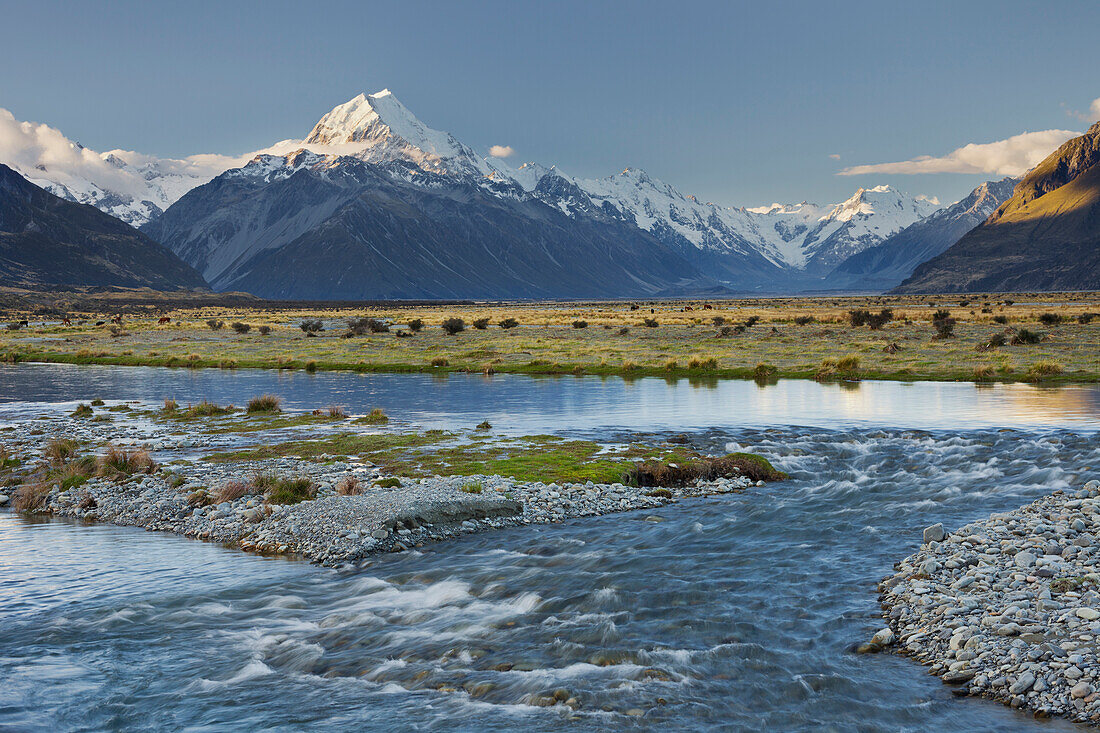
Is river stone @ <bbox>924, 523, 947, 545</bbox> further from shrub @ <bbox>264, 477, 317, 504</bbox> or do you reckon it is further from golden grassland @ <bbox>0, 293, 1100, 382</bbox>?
golden grassland @ <bbox>0, 293, 1100, 382</bbox>

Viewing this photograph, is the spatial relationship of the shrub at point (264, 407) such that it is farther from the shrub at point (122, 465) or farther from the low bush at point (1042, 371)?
the low bush at point (1042, 371)

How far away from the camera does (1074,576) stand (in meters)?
14.1

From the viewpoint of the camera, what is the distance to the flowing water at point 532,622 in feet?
38.1

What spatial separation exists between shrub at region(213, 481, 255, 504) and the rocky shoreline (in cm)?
1722

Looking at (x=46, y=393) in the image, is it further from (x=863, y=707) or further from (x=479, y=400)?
(x=863, y=707)

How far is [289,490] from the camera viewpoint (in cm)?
2234

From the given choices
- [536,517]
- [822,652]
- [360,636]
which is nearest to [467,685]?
[360,636]

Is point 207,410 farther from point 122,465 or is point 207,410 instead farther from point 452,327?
point 452,327

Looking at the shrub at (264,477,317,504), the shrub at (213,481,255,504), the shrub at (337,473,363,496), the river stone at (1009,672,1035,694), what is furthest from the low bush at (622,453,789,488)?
the river stone at (1009,672,1035,694)

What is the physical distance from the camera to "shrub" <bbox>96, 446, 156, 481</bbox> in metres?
25.4

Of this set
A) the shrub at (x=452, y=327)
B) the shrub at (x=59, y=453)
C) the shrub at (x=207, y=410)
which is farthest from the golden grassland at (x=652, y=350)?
the shrub at (x=59, y=453)

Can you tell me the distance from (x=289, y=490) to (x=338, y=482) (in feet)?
4.67

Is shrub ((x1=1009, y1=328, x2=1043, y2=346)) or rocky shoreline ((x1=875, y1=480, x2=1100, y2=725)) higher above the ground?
shrub ((x1=1009, y1=328, x2=1043, y2=346))

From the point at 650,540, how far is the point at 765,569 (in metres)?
3.07
